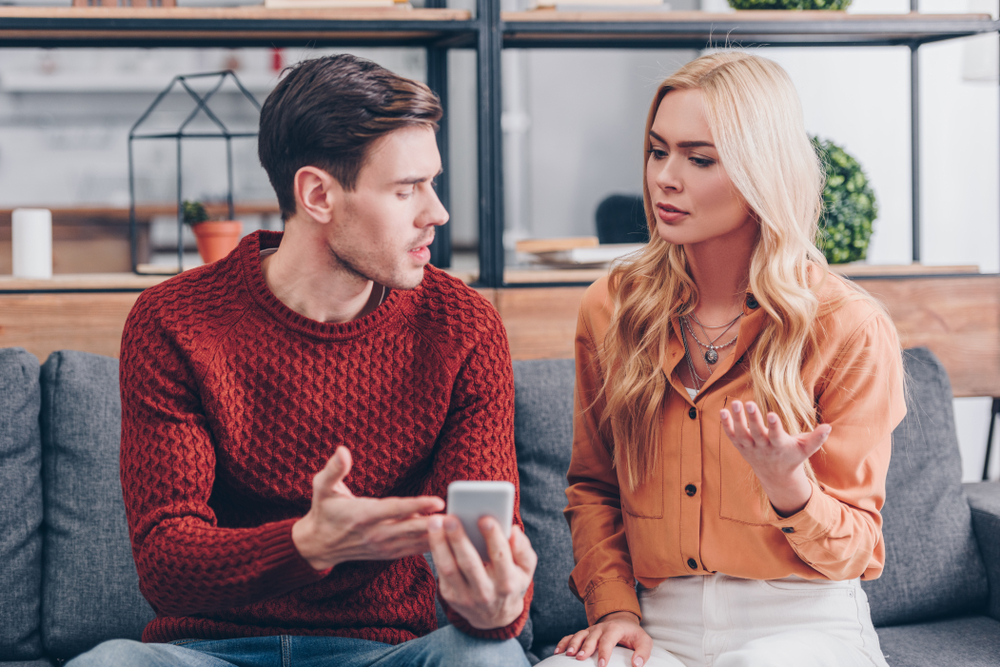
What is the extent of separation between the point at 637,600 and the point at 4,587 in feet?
3.18

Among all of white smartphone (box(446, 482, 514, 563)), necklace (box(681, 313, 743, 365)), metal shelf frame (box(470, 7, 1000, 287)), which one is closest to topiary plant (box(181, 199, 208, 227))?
metal shelf frame (box(470, 7, 1000, 287))

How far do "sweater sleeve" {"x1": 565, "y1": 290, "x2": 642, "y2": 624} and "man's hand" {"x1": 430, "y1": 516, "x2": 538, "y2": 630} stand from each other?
31 centimetres

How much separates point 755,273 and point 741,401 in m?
0.19

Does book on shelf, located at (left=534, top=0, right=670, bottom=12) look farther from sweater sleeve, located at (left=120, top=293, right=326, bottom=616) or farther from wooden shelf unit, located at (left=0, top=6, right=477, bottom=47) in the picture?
sweater sleeve, located at (left=120, top=293, right=326, bottom=616)

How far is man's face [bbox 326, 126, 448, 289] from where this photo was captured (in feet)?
3.38

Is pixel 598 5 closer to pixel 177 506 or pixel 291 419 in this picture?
pixel 291 419

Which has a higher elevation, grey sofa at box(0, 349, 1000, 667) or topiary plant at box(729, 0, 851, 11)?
topiary plant at box(729, 0, 851, 11)

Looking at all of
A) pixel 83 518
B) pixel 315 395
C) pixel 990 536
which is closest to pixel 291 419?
pixel 315 395

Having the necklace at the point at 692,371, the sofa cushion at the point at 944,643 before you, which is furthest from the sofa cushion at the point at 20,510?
the sofa cushion at the point at 944,643

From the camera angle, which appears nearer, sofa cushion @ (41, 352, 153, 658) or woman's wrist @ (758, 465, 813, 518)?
woman's wrist @ (758, 465, 813, 518)

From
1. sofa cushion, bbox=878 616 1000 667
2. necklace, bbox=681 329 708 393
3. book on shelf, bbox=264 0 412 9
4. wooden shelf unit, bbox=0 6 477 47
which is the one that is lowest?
sofa cushion, bbox=878 616 1000 667

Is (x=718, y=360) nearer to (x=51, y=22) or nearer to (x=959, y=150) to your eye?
(x=51, y=22)

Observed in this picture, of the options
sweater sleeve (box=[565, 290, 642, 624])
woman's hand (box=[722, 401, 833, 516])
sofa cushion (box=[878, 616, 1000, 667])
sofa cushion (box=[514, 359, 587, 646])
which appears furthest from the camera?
sofa cushion (box=[514, 359, 587, 646])

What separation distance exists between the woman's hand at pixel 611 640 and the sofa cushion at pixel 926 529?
589mm
